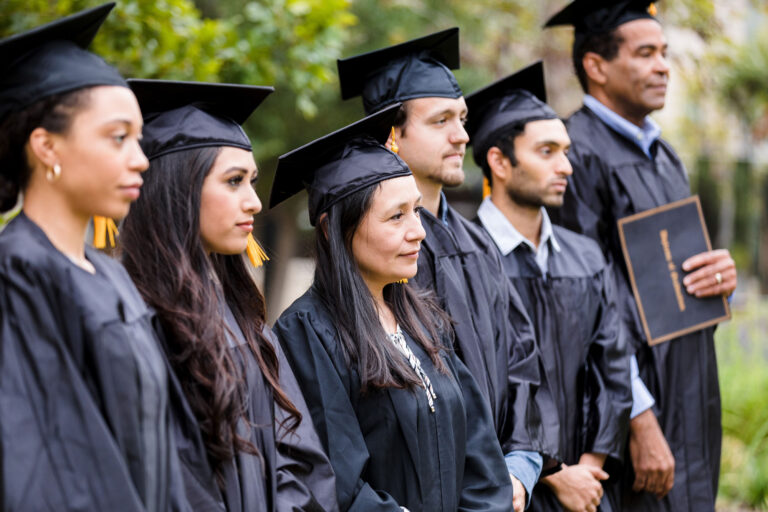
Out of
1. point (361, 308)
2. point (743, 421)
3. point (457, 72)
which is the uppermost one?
point (457, 72)

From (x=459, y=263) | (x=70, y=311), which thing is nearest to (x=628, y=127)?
(x=459, y=263)

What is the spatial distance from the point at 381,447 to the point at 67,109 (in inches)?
56.1

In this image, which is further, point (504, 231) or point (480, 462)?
point (504, 231)

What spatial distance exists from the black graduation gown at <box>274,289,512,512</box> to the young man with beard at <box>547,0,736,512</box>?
1.54 meters

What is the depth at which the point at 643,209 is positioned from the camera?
4418mm

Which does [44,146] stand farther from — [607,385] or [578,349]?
[607,385]

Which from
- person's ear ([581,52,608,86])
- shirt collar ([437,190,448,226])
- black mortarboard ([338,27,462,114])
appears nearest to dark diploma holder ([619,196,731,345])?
person's ear ([581,52,608,86])

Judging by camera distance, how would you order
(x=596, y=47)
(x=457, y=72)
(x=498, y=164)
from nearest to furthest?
(x=498, y=164), (x=596, y=47), (x=457, y=72)

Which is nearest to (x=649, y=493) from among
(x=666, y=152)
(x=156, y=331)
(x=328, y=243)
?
(x=666, y=152)

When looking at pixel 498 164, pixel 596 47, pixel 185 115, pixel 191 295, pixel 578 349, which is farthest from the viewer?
pixel 596 47

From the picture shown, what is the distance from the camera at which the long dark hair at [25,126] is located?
1964 millimetres

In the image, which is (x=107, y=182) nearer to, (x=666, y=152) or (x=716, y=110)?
(x=666, y=152)

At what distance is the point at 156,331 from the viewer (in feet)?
7.54

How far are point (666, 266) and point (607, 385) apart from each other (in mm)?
754
